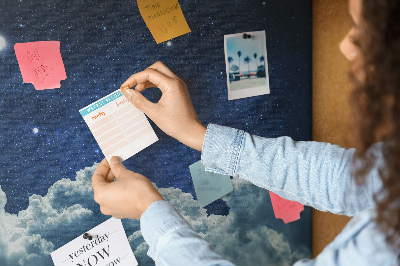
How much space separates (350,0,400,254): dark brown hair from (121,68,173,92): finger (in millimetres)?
374

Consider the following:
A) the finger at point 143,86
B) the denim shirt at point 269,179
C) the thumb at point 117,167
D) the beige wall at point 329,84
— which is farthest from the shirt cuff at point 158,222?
the beige wall at point 329,84

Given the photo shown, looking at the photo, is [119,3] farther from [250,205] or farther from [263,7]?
[250,205]

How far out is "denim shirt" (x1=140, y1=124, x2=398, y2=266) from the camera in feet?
1.70

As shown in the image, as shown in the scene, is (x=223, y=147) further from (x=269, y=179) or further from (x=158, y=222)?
(x=158, y=222)

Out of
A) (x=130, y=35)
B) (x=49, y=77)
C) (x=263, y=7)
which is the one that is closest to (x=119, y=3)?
(x=130, y=35)

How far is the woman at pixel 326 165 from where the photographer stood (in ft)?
1.39

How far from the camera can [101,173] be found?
2.42 feet

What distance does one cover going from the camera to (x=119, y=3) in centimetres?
76

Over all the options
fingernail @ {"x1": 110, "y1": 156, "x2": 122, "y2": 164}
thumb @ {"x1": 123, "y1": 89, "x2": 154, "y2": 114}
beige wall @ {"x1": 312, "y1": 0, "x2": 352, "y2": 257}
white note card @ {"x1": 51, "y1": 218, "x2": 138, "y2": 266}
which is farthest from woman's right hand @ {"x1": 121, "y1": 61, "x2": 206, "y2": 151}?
beige wall @ {"x1": 312, "y1": 0, "x2": 352, "y2": 257}

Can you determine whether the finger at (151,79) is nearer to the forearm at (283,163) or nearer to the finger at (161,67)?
the finger at (161,67)

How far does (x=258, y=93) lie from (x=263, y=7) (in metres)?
0.21

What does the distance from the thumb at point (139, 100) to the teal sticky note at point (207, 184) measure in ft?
0.70

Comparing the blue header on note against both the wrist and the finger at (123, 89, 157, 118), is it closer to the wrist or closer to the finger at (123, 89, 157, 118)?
the finger at (123, 89, 157, 118)

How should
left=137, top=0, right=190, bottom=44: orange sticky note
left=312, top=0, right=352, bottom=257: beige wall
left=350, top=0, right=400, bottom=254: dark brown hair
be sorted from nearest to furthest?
left=350, top=0, right=400, bottom=254: dark brown hair < left=137, top=0, right=190, bottom=44: orange sticky note < left=312, top=0, right=352, bottom=257: beige wall
